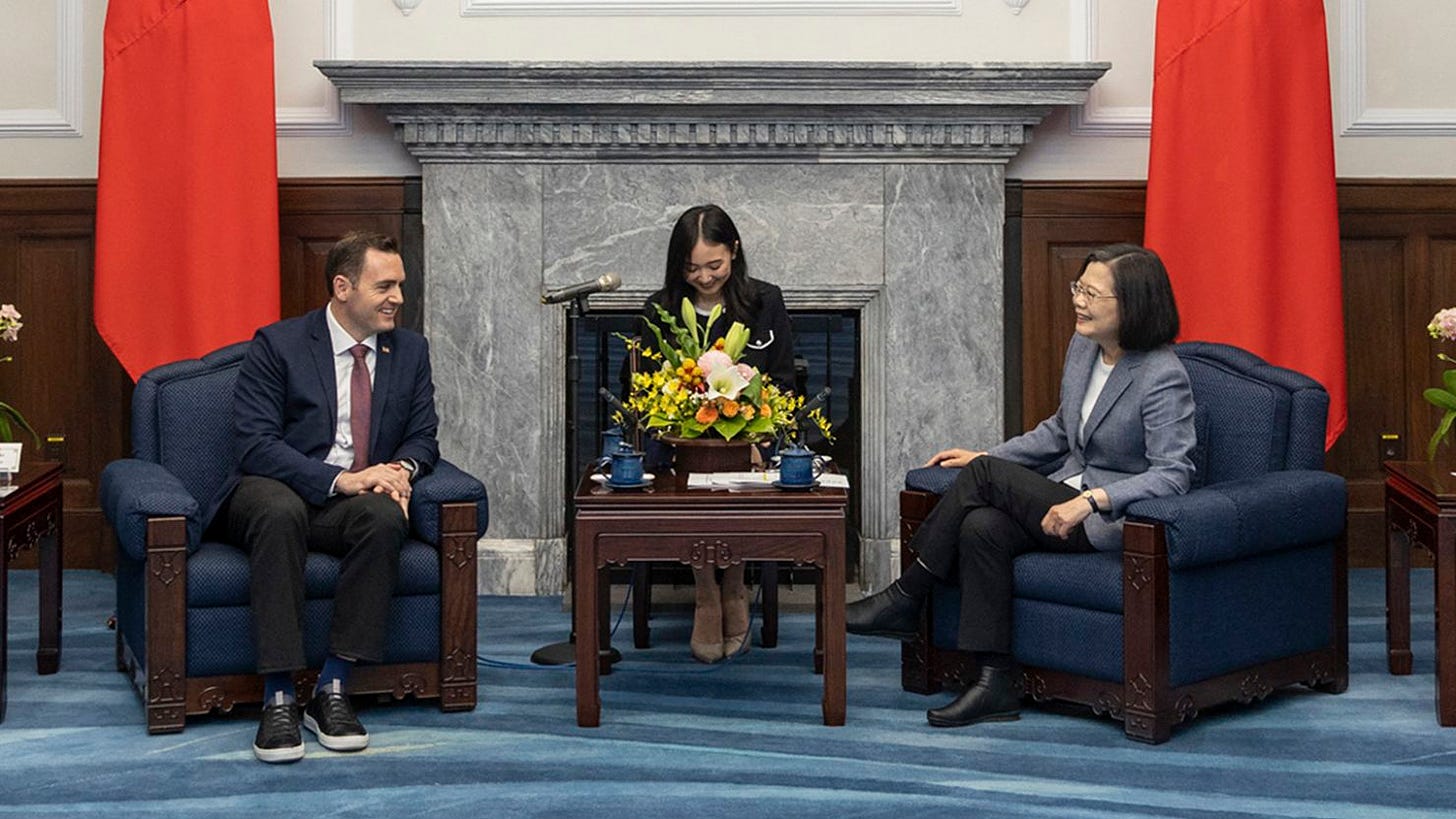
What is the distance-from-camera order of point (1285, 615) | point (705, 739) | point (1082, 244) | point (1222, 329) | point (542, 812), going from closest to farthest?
1. point (542, 812)
2. point (705, 739)
3. point (1285, 615)
4. point (1222, 329)
5. point (1082, 244)

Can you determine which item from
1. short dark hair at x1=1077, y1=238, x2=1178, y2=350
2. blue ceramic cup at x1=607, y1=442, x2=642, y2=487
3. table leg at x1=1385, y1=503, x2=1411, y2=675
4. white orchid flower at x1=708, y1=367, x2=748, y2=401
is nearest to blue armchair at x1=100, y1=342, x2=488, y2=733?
blue ceramic cup at x1=607, y1=442, x2=642, y2=487

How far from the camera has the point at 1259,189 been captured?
5535mm

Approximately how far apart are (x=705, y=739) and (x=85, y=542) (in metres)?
3.10

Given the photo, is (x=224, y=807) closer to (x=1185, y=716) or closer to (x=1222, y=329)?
(x=1185, y=716)

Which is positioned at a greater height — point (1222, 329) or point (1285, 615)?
point (1222, 329)

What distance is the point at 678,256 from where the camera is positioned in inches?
188

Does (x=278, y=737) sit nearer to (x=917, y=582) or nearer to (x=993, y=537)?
(x=917, y=582)

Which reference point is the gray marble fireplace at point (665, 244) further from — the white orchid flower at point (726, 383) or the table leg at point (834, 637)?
the table leg at point (834, 637)

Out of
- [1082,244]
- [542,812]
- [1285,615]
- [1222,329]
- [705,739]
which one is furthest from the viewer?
[1082,244]

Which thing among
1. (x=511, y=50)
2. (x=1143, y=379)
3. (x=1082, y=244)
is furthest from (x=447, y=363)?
(x=1143, y=379)

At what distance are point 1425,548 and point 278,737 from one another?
Result: 111 inches

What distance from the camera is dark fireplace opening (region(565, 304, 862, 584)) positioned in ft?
19.7

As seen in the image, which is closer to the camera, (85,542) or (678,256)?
(678,256)

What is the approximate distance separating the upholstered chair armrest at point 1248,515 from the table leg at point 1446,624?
0.29 meters
